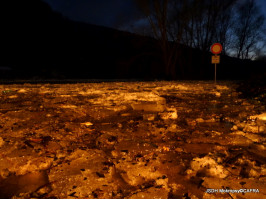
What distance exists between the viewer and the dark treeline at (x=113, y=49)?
1485 centimetres

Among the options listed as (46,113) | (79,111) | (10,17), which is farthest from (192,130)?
(10,17)

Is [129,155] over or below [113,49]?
below

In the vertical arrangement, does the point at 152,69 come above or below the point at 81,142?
above

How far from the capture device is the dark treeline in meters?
14.9

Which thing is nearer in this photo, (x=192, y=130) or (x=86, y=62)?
(x=192, y=130)

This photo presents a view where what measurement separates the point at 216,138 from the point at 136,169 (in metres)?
1.15

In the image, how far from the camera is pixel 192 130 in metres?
2.62

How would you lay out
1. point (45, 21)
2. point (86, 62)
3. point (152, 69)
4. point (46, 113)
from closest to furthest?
point (46, 113) → point (152, 69) → point (86, 62) → point (45, 21)

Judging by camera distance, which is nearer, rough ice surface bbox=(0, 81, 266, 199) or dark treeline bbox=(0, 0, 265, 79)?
rough ice surface bbox=(0, 81, 266, 199)

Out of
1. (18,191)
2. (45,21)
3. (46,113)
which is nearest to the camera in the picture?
(18,191)

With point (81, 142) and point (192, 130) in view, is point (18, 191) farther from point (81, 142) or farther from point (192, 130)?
point (192, 130)

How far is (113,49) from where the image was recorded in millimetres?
26469

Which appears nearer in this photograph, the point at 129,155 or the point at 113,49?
the point at 129,155

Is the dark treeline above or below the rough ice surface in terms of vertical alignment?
above
